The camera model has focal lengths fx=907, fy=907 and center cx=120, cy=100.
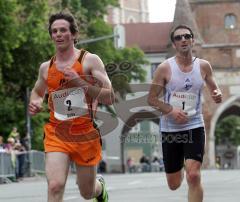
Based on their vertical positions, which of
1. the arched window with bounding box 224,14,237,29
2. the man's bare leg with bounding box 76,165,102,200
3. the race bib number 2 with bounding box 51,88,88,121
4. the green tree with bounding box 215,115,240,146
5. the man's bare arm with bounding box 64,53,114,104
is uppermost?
the man's bare arm with bounding box 64,53,114,104

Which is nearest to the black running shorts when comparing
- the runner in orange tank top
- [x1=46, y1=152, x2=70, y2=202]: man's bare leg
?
the runner in orange tank top

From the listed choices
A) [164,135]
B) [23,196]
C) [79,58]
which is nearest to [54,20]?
[79,58]

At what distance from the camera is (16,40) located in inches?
1388

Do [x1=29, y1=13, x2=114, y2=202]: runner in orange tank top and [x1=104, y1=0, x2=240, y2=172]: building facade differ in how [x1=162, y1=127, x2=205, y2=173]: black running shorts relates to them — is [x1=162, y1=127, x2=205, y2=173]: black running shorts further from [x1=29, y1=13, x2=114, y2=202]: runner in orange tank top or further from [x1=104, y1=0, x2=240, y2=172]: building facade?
[x1=104, y1=0, x2=240, y2=172]: building facade

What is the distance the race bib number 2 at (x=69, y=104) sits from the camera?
27.7ft

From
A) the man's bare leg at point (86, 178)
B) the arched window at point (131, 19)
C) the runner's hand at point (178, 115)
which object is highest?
the runner's hand at point (178, 115)

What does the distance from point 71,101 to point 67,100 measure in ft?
0.13

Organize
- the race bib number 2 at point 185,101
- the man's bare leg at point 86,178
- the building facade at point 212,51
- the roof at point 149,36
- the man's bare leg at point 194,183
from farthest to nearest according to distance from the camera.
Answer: the roof at point 149,36 → the building facade at point 212,51 → the race bib number 2 at point 185,101 → the man's bare leg at point 194,183 → the man's bare leg at point 86,178

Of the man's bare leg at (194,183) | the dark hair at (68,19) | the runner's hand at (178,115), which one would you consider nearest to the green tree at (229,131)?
the runner's hand at (178,115)

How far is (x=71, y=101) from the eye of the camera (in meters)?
8.50

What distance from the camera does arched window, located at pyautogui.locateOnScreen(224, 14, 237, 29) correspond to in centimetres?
7650

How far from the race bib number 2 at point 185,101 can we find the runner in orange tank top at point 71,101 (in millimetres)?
1253

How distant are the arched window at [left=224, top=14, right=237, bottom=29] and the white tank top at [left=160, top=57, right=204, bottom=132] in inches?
2669

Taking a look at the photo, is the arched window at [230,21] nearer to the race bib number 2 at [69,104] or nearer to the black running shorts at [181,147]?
the black running shorts at [181,147]
